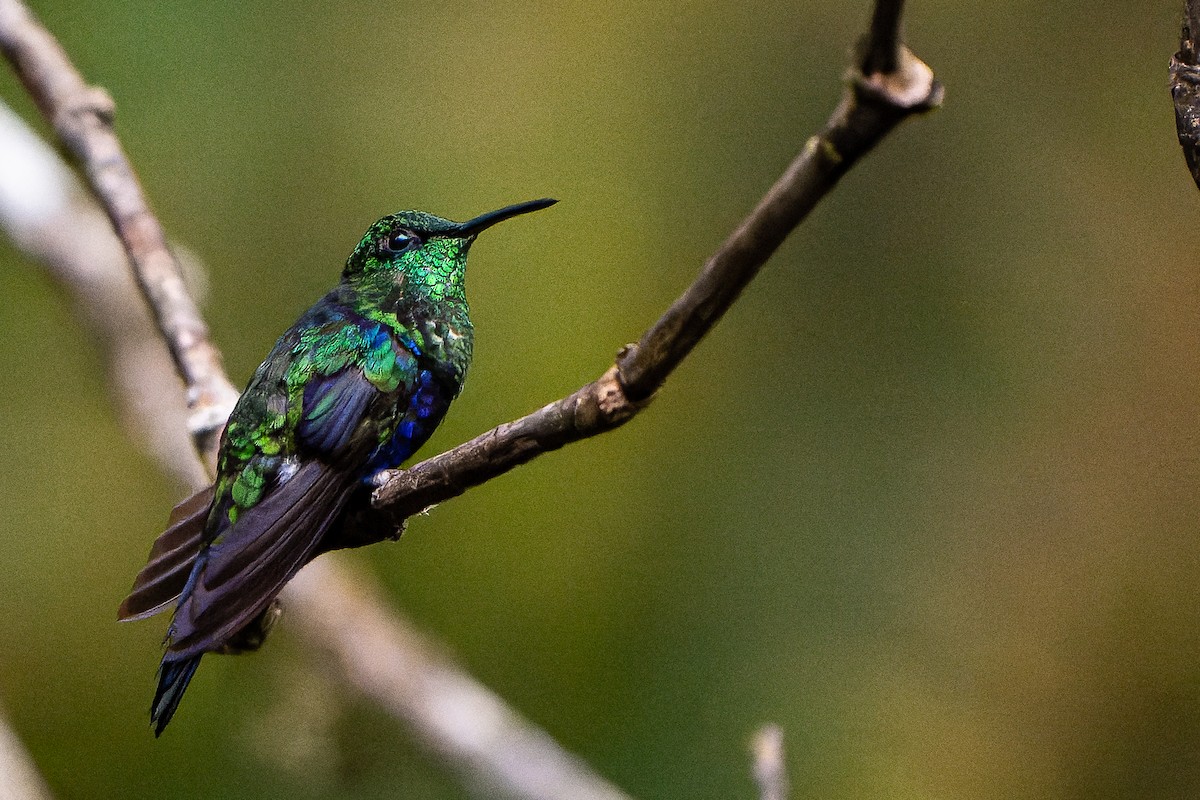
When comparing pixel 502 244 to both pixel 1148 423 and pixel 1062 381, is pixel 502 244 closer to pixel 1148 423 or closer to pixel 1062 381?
pixel 1062 381

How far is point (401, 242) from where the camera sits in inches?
65.1

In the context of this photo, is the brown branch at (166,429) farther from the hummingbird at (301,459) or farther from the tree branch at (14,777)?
the hummingbird at (301,459)

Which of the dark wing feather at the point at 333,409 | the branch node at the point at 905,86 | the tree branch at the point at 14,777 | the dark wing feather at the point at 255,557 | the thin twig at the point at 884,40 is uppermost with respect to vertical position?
the thin twig at the point at 884,40

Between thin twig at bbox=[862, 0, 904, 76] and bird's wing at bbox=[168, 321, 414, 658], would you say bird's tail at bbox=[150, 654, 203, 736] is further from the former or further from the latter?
thin twig at bbox=[862, 0, 904, 76]

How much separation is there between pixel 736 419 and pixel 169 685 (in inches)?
86.3

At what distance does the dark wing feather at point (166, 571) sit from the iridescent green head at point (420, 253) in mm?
416

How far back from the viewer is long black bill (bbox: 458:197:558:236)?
1266 millimetres

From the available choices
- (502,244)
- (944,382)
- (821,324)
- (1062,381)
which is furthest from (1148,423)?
(502,244)

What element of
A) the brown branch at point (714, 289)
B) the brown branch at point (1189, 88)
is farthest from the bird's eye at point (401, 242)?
the brown branch at point (1189, 88)

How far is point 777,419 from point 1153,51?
1397 mm

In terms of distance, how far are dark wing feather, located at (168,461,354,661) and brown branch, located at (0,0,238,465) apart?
0.35 meters

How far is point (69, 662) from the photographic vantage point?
3008 mm

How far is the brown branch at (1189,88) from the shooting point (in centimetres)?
88

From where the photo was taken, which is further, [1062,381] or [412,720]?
[1062,381]
